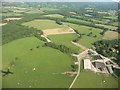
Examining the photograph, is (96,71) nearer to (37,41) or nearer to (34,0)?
(37,41)

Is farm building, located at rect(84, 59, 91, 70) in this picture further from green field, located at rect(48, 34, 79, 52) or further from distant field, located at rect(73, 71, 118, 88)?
green field, located at rect(48, 34, 79, 52)

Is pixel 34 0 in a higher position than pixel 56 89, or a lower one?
higher

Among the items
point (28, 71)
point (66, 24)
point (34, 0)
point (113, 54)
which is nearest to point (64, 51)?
point (113, 54)

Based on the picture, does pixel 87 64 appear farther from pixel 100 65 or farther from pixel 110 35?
pixel 110 35

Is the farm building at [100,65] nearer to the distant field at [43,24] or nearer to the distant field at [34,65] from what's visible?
the distant field at [34,65]


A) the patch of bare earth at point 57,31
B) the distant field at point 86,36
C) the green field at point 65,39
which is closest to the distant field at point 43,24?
the patch of bare earth at point 57,31

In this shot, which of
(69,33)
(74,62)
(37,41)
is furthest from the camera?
(69,33)

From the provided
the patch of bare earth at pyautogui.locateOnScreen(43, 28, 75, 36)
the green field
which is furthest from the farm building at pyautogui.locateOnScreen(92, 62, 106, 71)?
the patch of bare earth at pyautogui.locateOnScreen(43, 28, 75, 36)
